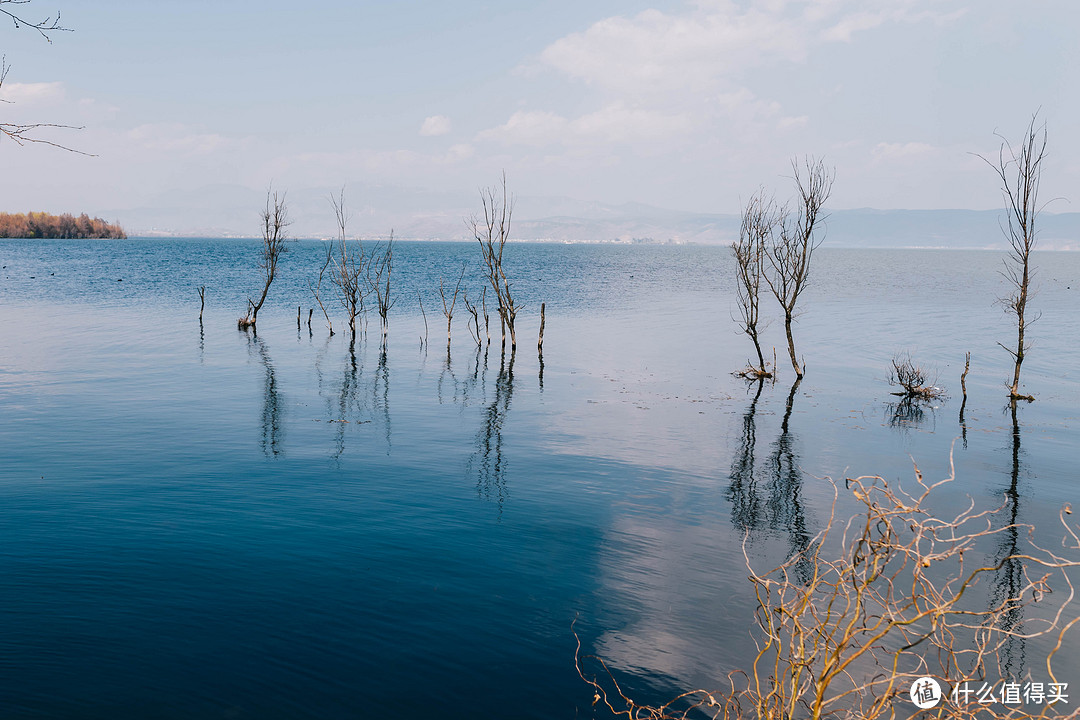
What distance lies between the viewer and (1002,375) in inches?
1421

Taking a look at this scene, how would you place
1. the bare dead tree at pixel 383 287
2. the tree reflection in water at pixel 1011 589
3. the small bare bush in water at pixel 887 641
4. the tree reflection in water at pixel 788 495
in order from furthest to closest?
the bare dead tree at pixel 383 287, the tree reflection in water at pixel 788 495, the tree reflection in water at pixel 1011 589, the small bare bush in water at pixel 887 641

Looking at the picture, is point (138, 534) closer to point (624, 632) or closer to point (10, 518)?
point (10, 518)

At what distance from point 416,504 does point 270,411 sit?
1091 cm

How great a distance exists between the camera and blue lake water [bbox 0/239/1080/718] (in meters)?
10.1

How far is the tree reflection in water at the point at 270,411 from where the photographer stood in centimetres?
2083

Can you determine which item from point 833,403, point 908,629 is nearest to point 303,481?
point 908,629

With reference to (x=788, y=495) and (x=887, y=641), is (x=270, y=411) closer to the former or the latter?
(x=788, y=495)

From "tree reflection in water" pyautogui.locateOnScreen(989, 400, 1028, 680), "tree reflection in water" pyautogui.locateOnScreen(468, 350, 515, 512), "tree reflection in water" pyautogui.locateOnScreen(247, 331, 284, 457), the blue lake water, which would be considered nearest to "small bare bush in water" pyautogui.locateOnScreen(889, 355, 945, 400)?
the blue lake water

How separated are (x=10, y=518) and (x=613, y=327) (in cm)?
4200

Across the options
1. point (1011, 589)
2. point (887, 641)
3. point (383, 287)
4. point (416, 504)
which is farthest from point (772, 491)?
point (383, 287)

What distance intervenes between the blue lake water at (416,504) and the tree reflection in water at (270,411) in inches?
8.6

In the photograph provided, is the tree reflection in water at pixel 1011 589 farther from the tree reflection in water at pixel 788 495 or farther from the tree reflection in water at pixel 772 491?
the tree reflection in water at pixel 772 491

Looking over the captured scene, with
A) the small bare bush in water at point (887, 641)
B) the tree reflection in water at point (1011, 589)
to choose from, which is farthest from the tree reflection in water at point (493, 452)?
the tree reflection in water at point (1011, 589)

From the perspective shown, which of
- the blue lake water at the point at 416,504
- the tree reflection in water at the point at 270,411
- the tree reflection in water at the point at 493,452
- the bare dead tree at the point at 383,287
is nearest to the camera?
the blue lake water at the point at 416,504
